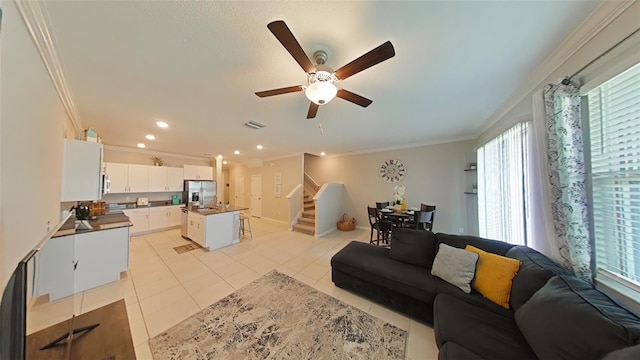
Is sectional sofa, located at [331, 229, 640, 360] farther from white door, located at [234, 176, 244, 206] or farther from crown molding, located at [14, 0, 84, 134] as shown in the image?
white door, located at [234, 176, 244, 206]

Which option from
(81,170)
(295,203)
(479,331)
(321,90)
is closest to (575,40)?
(321,90)

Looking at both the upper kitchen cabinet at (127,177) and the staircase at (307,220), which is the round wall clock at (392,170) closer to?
the staircase at (307,220)

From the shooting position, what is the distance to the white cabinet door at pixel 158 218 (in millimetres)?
5203

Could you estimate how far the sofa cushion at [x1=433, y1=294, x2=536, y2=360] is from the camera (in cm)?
124

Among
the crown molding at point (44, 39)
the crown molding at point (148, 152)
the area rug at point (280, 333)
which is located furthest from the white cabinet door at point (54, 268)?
the crown molding at point (148, 152)

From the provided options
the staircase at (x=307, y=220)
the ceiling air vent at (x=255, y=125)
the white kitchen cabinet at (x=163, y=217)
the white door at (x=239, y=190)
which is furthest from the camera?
the white door at (x=239, y=190)

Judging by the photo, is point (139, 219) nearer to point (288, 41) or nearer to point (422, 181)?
point (288, 41)

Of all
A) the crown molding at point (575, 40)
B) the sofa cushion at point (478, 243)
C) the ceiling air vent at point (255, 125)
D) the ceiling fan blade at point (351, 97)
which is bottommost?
the sofa cushion at point (478, 243)

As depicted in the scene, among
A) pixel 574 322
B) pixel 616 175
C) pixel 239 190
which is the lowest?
pixel 574 322

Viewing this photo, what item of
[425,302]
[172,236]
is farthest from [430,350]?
[172,236]

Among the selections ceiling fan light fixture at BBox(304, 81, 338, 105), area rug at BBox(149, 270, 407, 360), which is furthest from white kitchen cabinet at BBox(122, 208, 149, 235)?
ceiling fan light fixture at BBox(304, 81, 338, 105)

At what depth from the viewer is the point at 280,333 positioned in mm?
1875

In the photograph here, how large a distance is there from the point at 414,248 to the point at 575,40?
2333 mm

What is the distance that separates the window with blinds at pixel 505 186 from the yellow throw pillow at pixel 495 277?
2.99 feet
